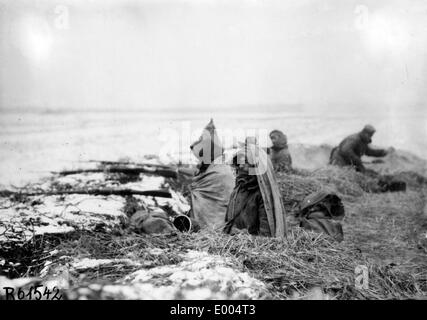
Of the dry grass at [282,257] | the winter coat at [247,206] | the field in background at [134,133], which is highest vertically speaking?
the field in background at [134,133]

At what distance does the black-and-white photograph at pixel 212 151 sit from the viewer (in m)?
3.70

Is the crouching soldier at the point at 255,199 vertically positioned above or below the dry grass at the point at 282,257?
above

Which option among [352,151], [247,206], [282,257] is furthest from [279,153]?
[282,257]

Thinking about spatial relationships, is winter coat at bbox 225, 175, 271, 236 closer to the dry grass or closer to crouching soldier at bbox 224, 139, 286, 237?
crouching soldier at bbox 224, 139, 286, 237

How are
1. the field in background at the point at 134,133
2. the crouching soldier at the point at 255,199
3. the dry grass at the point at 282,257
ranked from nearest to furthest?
the dry grass at the point at 282,257, the crouching soldier at the point at 255,199, the field in background at the point at 134,133

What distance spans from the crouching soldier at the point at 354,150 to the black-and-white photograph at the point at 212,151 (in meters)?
0.03

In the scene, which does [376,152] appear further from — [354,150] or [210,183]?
[210,183]

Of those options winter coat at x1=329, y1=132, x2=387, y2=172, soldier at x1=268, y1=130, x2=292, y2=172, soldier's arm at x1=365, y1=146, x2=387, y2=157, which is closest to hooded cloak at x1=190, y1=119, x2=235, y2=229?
soldier at x1=268, y1=130, x2=292, y2=172

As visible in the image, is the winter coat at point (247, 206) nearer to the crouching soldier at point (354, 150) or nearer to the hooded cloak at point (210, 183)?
the hooded cloak at point (210, 183)

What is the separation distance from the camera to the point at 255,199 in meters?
4.73

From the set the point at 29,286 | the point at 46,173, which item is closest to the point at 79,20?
the point at 46,173

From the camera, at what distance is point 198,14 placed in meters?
8.18

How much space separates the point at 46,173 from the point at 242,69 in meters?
4.13

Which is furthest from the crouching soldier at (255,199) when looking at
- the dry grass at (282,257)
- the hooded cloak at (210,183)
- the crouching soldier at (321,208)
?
the hooded cloak at (210,183)
